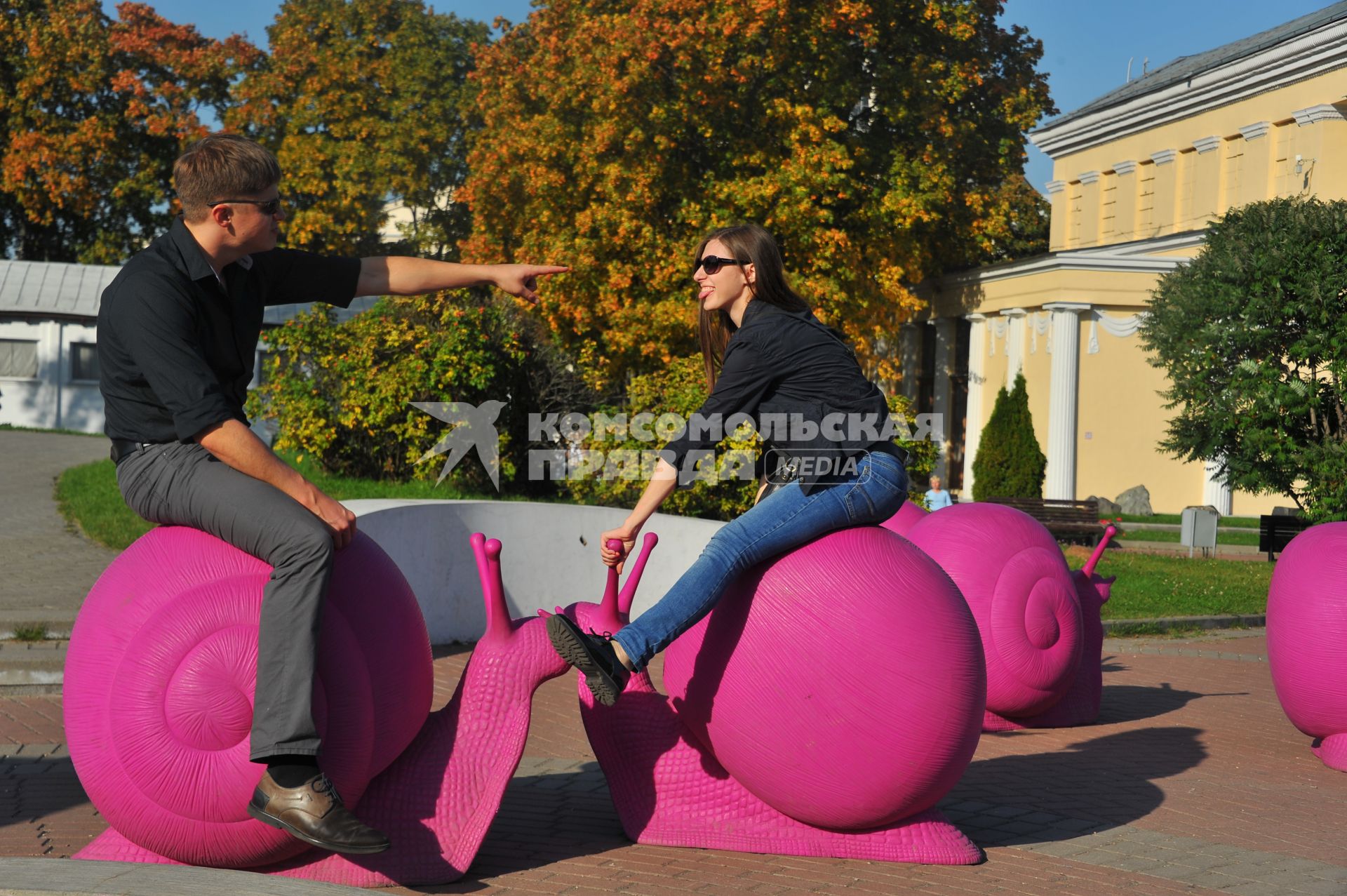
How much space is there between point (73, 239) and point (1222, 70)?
35945mm

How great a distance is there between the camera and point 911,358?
4069cm

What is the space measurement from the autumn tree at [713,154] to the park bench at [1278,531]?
926 centimetres

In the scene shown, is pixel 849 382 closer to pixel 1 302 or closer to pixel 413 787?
pixel 413 787

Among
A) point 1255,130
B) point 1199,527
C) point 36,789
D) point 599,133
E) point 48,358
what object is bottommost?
point 36,789

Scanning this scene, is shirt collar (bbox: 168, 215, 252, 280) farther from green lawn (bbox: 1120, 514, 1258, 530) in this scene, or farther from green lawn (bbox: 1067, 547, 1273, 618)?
green lawn (bbox: 1120, 514, 1258, 530)

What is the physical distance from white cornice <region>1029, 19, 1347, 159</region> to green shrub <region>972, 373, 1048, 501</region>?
31.5ft

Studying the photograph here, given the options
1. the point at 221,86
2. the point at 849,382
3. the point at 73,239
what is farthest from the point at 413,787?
the point at 73,239

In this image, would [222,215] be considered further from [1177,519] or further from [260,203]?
[1177,519]

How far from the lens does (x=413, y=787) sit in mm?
4688

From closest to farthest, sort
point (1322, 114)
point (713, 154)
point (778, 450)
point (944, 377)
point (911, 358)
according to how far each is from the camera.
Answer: point (778, 450), point (713, 154), point (1322, 114), point (944, 377), point (911, 358)

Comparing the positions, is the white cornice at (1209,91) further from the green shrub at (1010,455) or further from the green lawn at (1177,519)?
the green lawn at (1177,519)

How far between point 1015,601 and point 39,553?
9.73 m

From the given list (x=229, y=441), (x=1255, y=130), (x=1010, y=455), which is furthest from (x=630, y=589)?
(x=1255, y=130)

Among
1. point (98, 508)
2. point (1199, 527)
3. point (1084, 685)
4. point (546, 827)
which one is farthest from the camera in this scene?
point (1199, 527)
